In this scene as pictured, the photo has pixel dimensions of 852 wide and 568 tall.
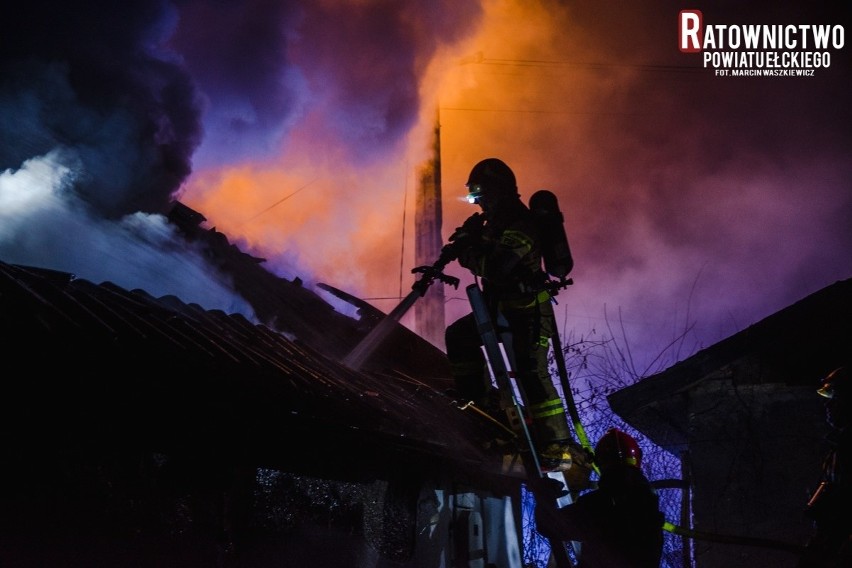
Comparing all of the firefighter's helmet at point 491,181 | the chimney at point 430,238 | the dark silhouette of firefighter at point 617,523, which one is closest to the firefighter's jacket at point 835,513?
the dark silhouette of firefighter at point 617,523

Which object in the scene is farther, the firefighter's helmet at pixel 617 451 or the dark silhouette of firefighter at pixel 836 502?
the firefighter's helmet at pixel 617 451

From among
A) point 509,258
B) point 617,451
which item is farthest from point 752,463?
point 509,258

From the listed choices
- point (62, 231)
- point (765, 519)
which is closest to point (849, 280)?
point (765, 519)

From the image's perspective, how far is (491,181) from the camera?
5.70 metres

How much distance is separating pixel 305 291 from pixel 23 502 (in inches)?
273

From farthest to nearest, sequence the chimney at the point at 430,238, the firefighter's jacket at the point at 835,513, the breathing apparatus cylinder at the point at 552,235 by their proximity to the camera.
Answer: the chimney at the point at 430,238, the breathing apparatus cylinder at the point at 552,235, the firefighter's jacket at the point at 835,513

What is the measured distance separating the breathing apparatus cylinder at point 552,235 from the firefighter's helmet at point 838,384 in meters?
2.19

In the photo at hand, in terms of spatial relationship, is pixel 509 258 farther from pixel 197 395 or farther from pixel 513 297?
pixel 197 395

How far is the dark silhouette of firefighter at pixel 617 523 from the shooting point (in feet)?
12.2

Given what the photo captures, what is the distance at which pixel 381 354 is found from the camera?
8789mm

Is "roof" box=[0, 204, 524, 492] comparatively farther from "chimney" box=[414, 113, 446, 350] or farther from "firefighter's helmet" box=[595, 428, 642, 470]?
"chimney" box=[414, 113, 446, 350]

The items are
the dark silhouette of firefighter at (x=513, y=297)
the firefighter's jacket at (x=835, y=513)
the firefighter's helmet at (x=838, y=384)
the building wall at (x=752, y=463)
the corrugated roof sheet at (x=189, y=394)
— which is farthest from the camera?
the building wall at (x=752, y=463)

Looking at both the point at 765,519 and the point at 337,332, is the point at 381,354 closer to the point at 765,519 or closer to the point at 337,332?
the point at 337,332

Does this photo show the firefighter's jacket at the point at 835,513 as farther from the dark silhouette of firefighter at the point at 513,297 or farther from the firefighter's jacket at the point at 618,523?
the dark silhouette of firefighter at the point at 513,297
